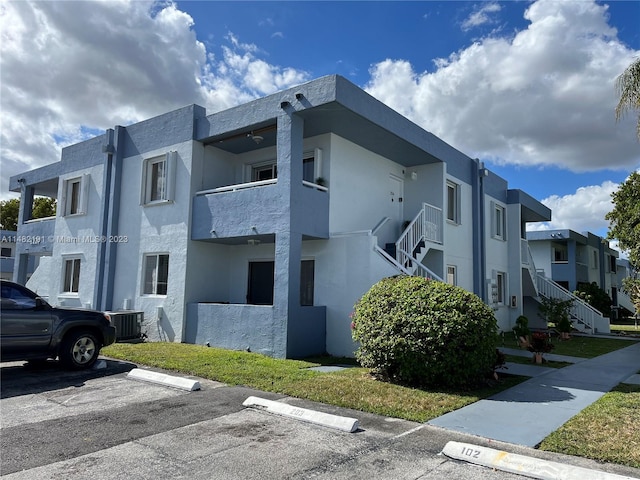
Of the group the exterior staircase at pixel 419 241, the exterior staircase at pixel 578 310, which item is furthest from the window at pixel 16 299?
the exterior staircase at pixel 578 310

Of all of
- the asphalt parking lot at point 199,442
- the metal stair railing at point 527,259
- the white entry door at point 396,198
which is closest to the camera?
the asphalt parking lot at point 199,442

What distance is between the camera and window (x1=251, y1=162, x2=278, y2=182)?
14.5m

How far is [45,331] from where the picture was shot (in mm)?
8781

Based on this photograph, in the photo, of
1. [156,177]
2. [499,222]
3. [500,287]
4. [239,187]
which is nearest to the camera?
[239,187]

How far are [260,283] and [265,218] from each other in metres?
3.07

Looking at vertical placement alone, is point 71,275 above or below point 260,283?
above

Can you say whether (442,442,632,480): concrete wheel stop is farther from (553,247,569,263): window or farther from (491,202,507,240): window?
(553,247,569,263): window

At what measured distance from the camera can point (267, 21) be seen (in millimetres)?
11242

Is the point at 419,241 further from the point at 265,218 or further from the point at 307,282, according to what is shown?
the point at 265,218

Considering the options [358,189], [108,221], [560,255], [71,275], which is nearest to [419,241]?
[358,189]

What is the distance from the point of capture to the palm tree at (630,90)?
11383mm

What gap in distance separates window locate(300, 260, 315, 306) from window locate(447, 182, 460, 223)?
653 cm

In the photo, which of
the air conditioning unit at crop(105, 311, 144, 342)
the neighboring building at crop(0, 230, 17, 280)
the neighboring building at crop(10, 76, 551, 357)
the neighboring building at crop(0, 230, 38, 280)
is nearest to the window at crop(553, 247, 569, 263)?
the neighboring building at crop(10, 76, 551, 357)

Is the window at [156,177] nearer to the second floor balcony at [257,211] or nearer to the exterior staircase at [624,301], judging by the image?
the second floor balcony at [257,211]
